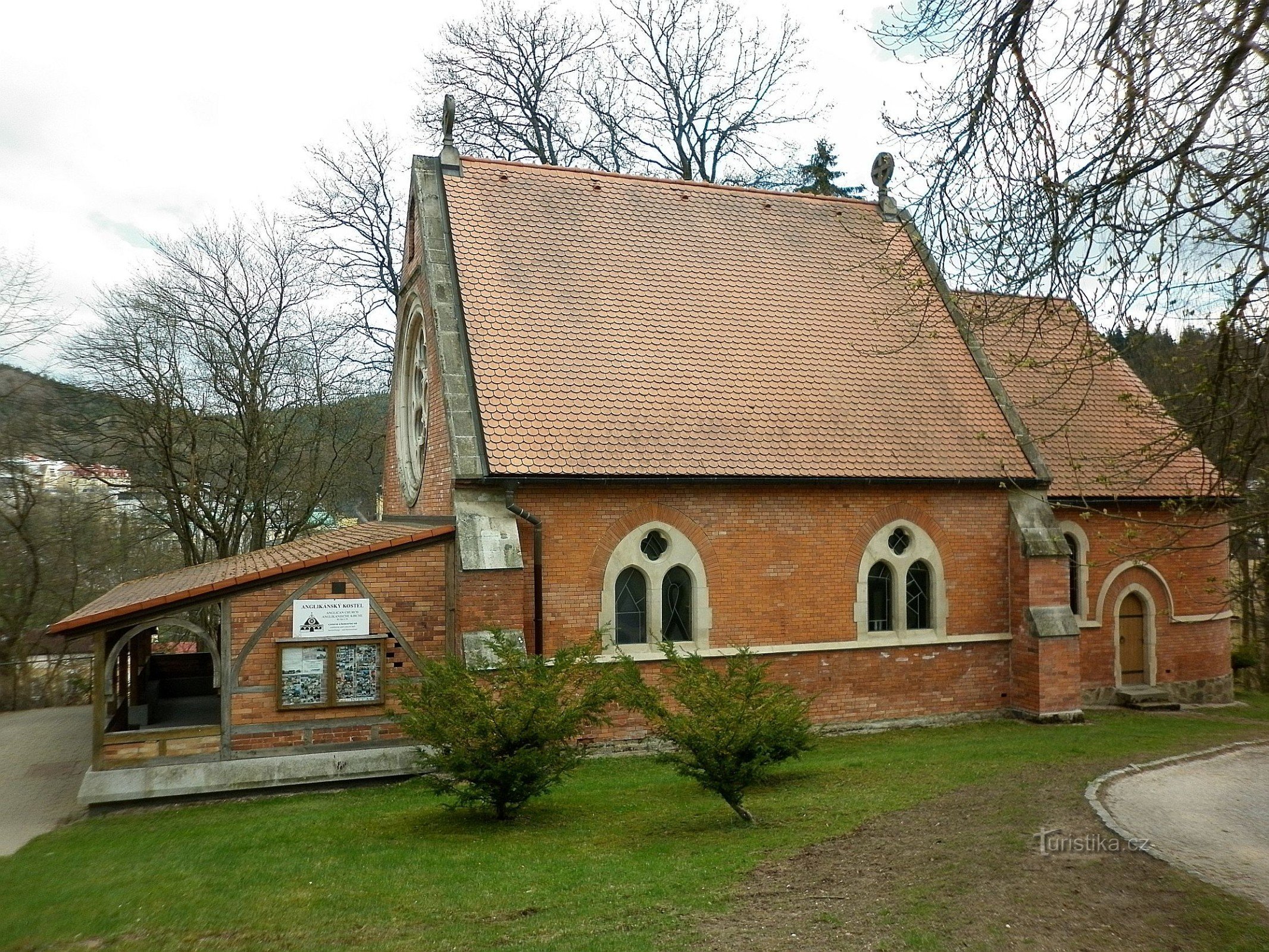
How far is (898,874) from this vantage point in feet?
26.5

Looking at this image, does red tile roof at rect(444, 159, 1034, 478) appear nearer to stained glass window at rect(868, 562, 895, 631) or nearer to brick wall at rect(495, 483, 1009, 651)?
brick wall at rect(495, 483, 1009, 651)

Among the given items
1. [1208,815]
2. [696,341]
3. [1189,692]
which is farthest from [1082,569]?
[1208,815]

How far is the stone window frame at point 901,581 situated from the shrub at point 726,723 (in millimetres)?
4733

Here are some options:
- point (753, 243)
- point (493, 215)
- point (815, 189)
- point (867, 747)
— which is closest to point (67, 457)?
point (493, 215)

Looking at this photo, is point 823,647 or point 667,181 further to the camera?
point 667,181

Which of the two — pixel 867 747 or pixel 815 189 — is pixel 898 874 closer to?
pixel 867 747

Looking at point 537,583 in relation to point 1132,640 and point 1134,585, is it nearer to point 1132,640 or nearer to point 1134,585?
point 1134,585

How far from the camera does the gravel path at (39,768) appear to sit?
12.4 meters

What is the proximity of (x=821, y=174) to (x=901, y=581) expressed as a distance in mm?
19916

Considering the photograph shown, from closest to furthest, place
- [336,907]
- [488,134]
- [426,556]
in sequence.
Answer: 1. [336,907]
2. [426,556]
3. [488,134]

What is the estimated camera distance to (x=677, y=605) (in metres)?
15.4

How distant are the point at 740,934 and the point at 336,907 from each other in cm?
329

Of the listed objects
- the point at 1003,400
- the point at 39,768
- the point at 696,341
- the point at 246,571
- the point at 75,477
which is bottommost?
the point at 39,768

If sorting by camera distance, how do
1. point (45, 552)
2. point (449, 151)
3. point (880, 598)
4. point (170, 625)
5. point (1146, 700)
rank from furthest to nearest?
point (45, 552) < point (1146, 700) < point (449, 151) < point (880, 598) < point (170, 625)
